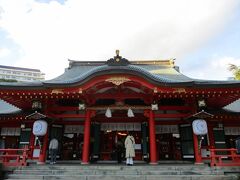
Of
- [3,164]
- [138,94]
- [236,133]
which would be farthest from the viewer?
[236,133]

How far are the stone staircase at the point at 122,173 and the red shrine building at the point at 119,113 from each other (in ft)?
4.77

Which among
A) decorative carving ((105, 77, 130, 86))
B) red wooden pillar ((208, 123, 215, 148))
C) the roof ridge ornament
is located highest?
the roof ridge ornament

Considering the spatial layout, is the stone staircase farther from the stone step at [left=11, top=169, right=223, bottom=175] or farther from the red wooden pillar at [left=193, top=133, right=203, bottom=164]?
the red wooden pillar at [left=193, top=133, right=203, bottom=164]

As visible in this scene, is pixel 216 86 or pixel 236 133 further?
pixel 236 133

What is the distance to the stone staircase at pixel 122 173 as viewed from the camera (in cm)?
934

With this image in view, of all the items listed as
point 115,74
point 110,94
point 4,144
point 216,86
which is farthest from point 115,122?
point 4,144

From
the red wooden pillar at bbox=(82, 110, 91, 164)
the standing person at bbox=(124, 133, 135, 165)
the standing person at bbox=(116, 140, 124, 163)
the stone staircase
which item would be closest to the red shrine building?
the red wooden pillar at bbox=(82, 110, 91, 164)

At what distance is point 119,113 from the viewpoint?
14320 millimetres

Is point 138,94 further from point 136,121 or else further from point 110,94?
point 136,121

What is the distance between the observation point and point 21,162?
36.5 feet

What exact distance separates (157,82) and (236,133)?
23.1 ft

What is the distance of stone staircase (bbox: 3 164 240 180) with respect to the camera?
9344mm

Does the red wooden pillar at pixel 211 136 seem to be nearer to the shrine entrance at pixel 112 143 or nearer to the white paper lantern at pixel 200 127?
the white paper lantern at pixel 200 127

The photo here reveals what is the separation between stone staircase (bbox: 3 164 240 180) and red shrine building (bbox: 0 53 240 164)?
4.77 ft
